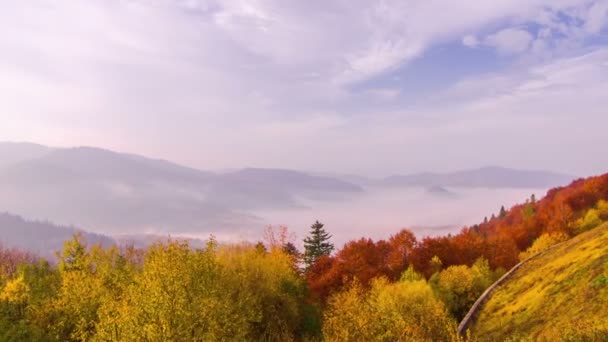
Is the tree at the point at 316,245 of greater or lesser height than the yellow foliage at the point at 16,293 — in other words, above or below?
above

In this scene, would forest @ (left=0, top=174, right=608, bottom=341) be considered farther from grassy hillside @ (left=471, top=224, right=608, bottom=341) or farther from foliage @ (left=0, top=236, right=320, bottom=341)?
grassy hillside @ (left=471, top=224, right=608, bottom=341)

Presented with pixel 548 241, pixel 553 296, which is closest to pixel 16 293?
pixel 553 296

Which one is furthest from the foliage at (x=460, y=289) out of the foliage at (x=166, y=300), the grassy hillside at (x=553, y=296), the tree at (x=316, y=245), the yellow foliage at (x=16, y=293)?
the yellow foliage at (x=16, y=293)

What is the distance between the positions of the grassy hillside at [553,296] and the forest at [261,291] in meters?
6.28

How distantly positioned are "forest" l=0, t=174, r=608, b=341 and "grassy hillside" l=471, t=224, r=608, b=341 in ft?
20.6

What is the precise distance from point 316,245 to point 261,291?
65.1m

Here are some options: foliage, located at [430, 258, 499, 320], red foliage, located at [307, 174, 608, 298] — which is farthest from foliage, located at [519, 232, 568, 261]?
foliage, located at [430, 258, 499, 320]

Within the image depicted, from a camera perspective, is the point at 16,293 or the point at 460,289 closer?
the point at 16,293

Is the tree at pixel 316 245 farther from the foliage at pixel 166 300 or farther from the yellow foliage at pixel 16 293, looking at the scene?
the yellow foliage at pixel 16 293

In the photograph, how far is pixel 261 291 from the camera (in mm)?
68312

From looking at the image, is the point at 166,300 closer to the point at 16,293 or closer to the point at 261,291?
the point at 261,291

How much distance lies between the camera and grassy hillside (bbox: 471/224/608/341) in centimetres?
4331

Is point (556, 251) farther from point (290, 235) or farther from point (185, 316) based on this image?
point (290, 235)

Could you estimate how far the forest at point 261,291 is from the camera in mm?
38219
